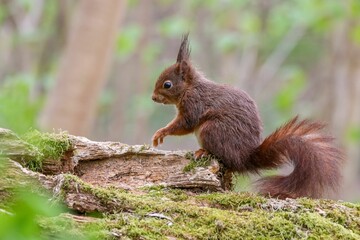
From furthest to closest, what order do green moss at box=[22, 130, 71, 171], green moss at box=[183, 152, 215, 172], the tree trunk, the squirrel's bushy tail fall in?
1. the tree trunk
2. the squirrel's bushy tail
3. green moss at box=[183, 152, 215, 172]
4. green moss at box=[22, 130, 71, 171]

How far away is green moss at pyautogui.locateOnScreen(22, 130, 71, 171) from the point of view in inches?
112

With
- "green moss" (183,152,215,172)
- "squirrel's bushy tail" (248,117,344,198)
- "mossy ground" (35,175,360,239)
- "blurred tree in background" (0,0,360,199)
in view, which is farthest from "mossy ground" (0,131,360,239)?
"blurred tree in background" (0,0,360,199)

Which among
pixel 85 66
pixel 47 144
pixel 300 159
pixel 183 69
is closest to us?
pixel 47 144

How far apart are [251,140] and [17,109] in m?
1.69

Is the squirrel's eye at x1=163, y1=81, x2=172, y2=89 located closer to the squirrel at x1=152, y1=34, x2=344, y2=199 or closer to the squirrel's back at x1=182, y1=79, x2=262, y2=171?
the squirrel at x1=152, y1=34, x2=344, y2=199

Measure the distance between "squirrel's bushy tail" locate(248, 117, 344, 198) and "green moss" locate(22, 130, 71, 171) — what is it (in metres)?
0.91

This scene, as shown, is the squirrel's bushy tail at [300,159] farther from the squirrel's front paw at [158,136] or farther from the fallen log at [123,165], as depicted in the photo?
the squirrel's front paw at [158,136]

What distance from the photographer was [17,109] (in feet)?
14.7

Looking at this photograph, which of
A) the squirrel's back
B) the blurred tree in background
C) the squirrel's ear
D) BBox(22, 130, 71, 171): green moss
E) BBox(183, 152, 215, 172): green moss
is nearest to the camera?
BBox(22, 130, 71, 171): green moss

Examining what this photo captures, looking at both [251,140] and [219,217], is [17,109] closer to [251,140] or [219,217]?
[251,140]

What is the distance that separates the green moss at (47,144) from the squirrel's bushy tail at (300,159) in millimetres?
905

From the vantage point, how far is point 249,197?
2812 millimetres

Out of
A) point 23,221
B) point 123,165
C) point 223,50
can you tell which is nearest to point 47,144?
point 123,165

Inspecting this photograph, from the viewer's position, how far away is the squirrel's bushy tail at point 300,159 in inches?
126
